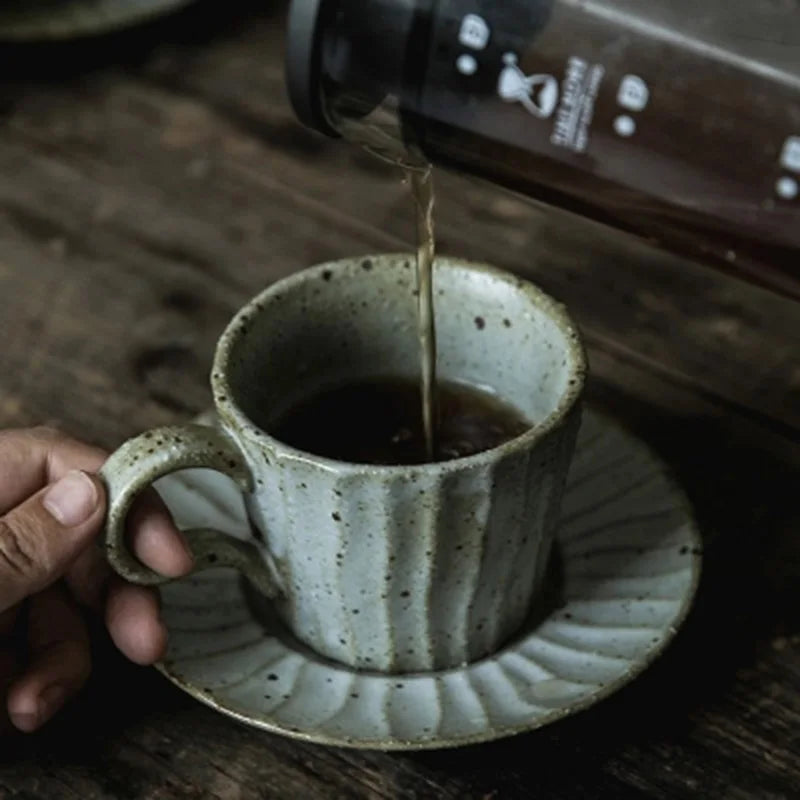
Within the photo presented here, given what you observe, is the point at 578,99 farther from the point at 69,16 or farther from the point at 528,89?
the point at 69,16

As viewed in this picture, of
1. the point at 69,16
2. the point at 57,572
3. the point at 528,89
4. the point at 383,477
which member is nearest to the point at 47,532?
the point at 57,572

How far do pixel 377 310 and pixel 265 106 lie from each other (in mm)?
502

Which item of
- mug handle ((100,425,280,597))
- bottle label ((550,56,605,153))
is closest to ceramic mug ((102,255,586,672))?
mug handle ((100,425,280,597))

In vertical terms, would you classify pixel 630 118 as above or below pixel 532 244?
above

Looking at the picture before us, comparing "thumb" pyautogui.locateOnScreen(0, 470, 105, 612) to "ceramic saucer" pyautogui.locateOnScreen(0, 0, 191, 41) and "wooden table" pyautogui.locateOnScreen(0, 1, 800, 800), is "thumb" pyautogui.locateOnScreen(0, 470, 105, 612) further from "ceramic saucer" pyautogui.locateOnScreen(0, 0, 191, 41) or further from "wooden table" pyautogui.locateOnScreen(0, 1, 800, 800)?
"ceramic saucer" pyautogui.locateOnScreen(0, 0, 191, 41)

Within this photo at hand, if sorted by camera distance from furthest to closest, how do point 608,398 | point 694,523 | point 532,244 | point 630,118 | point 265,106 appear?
point 265,106, point 532,244, point 608,398, point 694,523, point 630,118

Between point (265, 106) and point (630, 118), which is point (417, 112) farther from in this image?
point (265, 106)

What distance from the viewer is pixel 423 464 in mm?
754

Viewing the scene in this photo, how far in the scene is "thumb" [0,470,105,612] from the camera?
0.70 m

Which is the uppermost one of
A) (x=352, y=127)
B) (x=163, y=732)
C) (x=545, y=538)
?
(x=352, y=127)

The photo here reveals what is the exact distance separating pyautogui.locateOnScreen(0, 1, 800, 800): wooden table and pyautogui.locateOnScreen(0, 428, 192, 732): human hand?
3 cm


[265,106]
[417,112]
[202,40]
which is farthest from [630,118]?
[202,40]

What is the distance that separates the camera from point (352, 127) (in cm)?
Answer: 76

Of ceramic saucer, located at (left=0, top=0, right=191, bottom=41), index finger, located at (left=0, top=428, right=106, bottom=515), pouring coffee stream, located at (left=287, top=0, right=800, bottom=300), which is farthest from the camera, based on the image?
ceramic saucer, located at (left=0, top=0, right=191, bottom=41)
